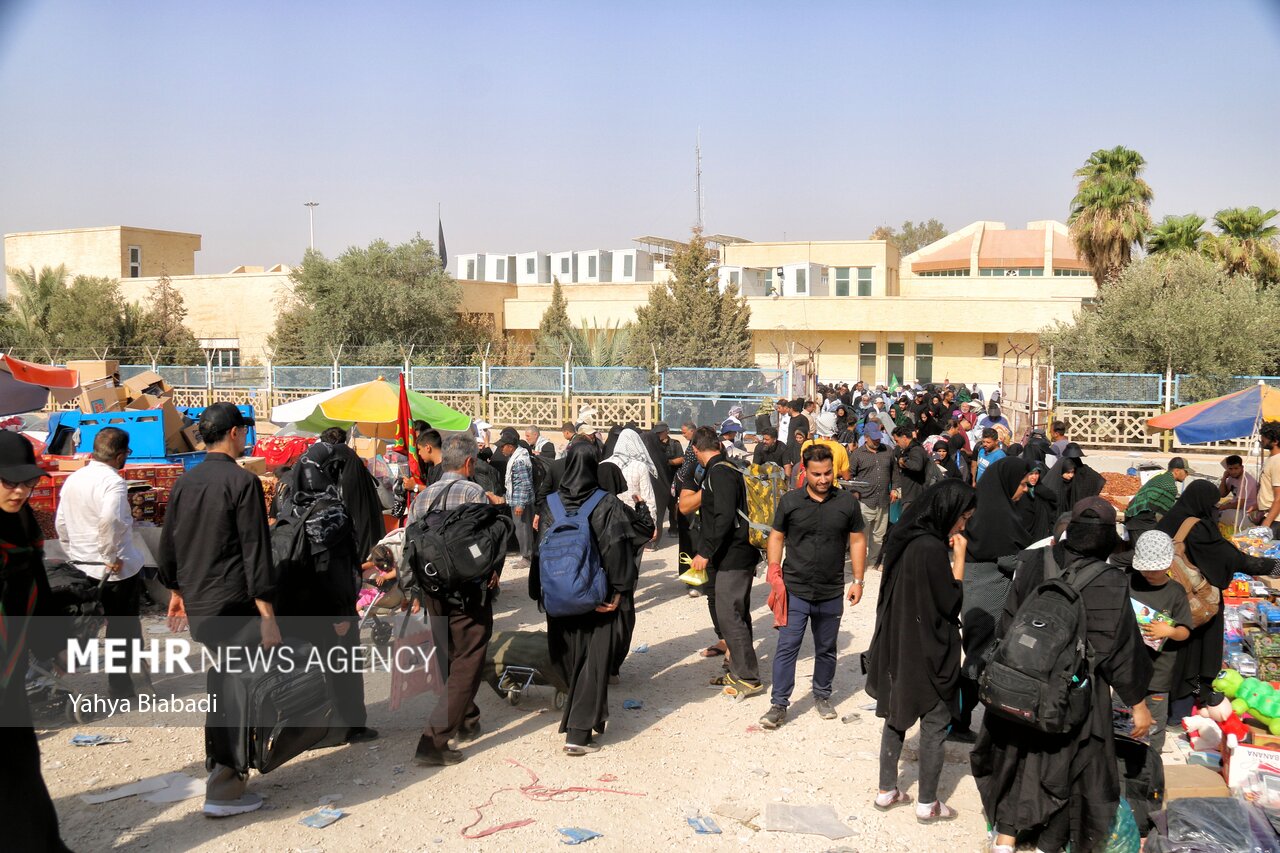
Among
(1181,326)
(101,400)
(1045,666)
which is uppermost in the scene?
(1181,326)

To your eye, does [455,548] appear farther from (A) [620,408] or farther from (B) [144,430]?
(A) [620,408]

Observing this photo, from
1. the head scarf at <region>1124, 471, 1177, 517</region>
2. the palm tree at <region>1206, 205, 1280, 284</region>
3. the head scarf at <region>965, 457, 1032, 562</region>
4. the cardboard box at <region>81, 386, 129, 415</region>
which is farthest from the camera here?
the palm tree at <region>1206, 205, 1280, 284</region>

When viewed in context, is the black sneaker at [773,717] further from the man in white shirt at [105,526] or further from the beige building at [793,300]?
the beige building at [793,300]

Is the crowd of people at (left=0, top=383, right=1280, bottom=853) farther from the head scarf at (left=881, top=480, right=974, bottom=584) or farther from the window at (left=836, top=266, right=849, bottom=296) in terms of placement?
the window at (left=836, top=266, right=849, bottom=296)

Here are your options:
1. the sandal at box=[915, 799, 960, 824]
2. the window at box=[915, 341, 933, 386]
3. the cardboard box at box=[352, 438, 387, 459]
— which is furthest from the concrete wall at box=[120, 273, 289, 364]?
the sandal at box=[915, 799, 960, 824]

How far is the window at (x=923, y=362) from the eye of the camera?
4134 centimetres

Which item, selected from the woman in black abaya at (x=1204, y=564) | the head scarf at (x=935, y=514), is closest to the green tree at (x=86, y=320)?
the head scarf at (x=935, y=514)

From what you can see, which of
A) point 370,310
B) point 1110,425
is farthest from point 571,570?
point 370,310

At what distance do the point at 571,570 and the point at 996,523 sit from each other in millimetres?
2936

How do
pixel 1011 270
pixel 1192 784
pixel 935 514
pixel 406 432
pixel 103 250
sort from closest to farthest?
pixel 1192 784
pixel 935 514
pixel 406 432
pixel 103 250
pixel 1011 270

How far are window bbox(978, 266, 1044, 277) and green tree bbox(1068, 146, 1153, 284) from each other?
18060mm

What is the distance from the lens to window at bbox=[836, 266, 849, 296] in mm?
46781

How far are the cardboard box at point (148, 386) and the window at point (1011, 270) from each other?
147 feet

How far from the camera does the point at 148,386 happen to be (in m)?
13.8
